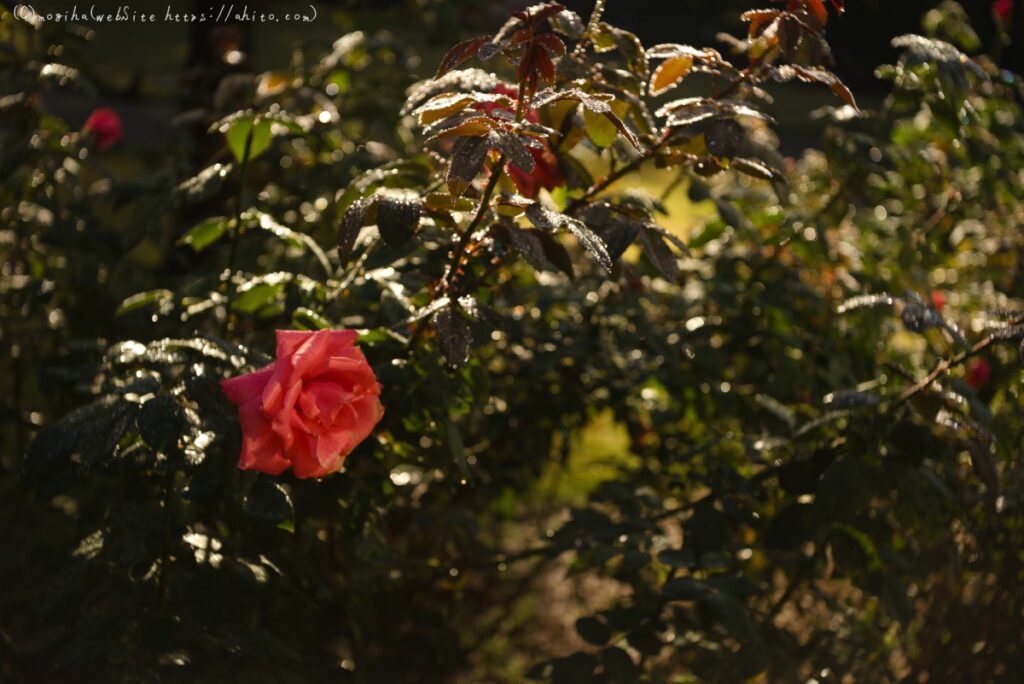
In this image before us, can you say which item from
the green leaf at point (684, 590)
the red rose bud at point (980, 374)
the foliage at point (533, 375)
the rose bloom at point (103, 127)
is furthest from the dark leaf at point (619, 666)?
the rose bloom at point (103, 127)

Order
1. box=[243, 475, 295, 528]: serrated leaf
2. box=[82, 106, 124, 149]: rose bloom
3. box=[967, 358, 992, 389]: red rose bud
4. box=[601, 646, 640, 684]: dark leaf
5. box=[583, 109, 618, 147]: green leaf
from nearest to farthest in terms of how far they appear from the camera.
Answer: box=[243, 475, 295, 528]: serrated leaf < box=[583, 109, 618, 147]: green leaf < box=[601, 646, 640, 684]: dark leaf < box=[967, 358, 992, 389]: red rose bud < box=[82, 106, 124, 149]: rose bloom

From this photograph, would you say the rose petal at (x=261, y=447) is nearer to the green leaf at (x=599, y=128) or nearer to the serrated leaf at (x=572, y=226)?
the serrated leaf at (x=572, y=226)

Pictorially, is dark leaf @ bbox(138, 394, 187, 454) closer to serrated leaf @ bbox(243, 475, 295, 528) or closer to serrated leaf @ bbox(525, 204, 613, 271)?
serrated leaf @ bbox(243, 475, 295, 528)

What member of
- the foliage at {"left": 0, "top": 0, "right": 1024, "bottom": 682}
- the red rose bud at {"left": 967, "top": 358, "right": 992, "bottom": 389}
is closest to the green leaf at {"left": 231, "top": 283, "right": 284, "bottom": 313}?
the foliage at {"left": 0, "top": 0, "right": 1024, "bottom": 682}

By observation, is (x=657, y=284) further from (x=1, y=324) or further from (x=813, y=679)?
(x=1, y=324)

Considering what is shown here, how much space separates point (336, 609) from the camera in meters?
1.88

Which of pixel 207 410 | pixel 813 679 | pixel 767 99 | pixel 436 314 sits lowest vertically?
pixel 813 679

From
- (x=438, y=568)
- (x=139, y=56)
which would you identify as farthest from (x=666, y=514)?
(x=139, y=56)

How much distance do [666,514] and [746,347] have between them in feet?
1.82

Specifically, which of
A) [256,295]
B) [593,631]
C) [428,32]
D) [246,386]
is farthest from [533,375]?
[428,32]

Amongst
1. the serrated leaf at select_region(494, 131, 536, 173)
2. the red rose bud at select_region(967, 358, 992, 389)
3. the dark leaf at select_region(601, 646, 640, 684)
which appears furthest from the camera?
the red rose bud at select_region(967, 358, 992, 389)

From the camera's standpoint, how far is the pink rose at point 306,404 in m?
1.12

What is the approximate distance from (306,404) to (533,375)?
34.3 inches

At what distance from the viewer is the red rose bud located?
1.97 metres
